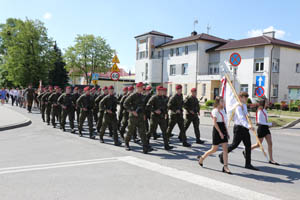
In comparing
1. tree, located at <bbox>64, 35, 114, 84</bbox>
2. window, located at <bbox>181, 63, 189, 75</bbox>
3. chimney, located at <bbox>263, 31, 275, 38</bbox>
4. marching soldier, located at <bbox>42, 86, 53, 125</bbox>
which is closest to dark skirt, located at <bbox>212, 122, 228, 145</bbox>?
marching soldier, located at <bbox>42, 86, 53, 125</bbox>

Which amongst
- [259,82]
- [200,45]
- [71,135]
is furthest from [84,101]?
[200,45]

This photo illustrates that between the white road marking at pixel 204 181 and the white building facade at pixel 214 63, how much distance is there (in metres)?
19.4

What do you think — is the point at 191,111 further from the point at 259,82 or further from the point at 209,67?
the point at 209,67

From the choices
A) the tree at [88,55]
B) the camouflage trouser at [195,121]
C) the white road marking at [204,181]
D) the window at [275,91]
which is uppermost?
the tree at [88,55]

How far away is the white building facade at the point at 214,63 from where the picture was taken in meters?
34.7

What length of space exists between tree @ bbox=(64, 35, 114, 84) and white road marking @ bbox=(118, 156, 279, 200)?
52515 mm

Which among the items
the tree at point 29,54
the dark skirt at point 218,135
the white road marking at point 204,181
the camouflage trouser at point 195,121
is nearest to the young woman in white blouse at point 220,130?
the dark skirt at point 218,135

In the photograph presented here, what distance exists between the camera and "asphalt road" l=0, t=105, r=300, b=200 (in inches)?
186

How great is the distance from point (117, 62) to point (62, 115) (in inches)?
202

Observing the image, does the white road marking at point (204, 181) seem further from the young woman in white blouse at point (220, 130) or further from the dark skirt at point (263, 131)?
the dark skirt at point (263, 131)

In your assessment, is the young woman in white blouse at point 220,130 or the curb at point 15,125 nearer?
the young woman in white blouse at point 220,130

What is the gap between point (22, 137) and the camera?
34.5ft

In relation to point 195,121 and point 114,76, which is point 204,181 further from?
point 114,76

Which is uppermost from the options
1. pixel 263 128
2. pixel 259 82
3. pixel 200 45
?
pixel 200 45
